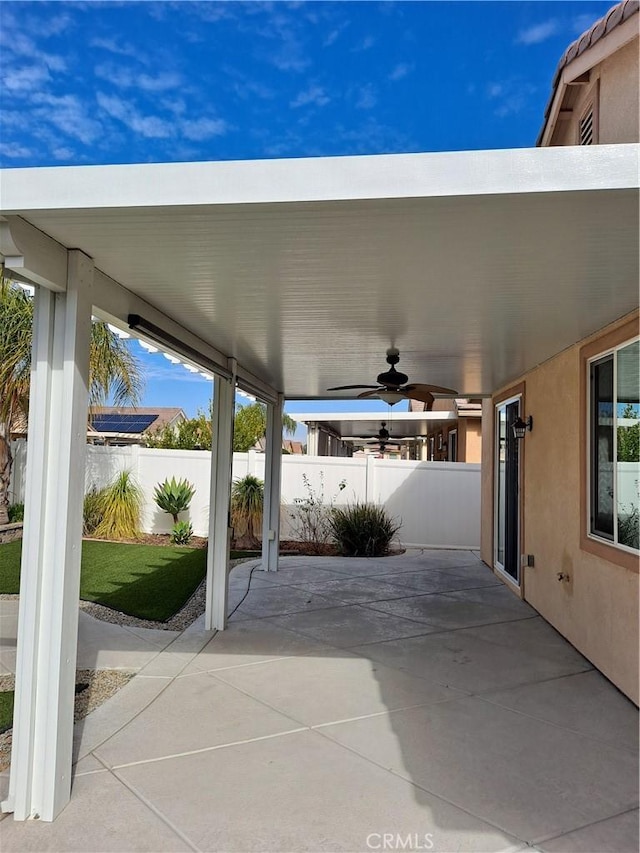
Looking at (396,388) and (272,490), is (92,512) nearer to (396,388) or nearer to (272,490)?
(272,490)

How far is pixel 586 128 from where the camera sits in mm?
7422

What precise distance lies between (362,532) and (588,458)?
6.60m

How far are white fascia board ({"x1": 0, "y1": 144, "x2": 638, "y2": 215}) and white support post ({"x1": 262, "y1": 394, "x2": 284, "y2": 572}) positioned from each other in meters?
7.25

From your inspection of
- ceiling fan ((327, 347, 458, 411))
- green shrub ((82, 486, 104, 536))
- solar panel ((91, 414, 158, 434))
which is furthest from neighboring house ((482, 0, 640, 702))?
solar panel ((91, 414, 158, 434))

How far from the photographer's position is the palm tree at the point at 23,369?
35.5 feet

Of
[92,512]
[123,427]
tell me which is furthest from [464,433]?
[123,427]

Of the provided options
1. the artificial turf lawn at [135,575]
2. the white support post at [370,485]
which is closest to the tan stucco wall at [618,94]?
the artificial turf lawn at [135,575]

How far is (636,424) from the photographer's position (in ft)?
15.7

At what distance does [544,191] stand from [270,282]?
1946 mm

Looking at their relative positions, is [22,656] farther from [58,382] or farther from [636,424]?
[636,424]

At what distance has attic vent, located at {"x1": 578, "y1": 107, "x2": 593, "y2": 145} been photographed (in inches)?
285

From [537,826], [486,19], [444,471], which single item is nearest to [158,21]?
[486,19]

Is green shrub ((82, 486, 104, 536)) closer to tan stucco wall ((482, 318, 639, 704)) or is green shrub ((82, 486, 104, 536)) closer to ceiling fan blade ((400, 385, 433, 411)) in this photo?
ceiling fan blade ((400, 385, 433, 411))

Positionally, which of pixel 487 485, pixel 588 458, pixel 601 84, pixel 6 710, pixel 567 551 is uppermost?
pixel 601 84
